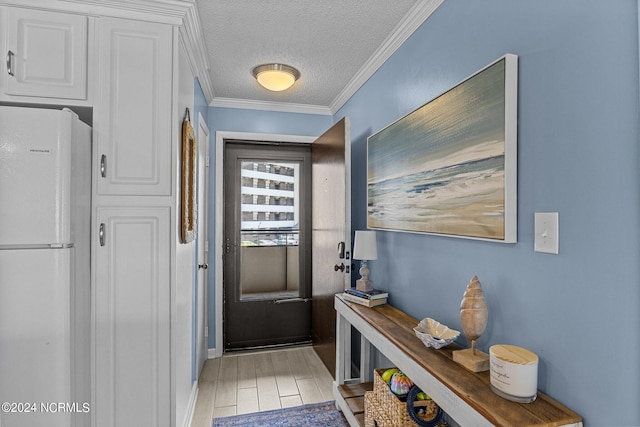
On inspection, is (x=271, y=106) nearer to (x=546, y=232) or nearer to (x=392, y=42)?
(x=392, y=42)

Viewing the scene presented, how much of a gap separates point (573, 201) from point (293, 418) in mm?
2056

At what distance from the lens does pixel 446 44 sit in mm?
1609

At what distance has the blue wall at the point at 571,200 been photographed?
88 cm

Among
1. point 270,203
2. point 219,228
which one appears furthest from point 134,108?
point 270,203

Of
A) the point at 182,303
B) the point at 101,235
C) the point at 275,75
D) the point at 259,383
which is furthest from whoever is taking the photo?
the point at 259,383

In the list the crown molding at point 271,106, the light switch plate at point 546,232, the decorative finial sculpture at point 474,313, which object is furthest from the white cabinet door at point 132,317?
the crown molding at point 271,106

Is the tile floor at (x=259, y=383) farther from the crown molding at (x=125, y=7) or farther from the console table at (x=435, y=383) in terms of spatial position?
the crown molding at (x=125, y=7)

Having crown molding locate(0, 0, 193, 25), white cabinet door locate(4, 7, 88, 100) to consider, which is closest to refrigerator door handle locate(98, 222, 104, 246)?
white cabinet door locate(4, 7, 88, 100)

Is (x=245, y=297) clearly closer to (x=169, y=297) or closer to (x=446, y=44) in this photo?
(x=169, y=297)

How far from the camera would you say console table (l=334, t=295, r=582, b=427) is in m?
0.98

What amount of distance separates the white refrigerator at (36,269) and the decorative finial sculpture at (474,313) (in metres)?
1.64

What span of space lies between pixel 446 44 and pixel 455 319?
129cm

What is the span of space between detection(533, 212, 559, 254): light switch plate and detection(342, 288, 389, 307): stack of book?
1.13 metres

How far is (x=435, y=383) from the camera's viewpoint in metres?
1.21
